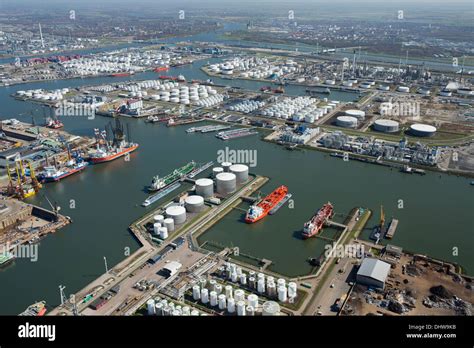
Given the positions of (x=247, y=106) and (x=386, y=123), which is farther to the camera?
(x=247, y=106)

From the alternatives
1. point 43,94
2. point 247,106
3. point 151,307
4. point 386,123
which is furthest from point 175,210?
point 43,94

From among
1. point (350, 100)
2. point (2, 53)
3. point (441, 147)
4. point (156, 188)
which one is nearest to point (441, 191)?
point (441, 147)

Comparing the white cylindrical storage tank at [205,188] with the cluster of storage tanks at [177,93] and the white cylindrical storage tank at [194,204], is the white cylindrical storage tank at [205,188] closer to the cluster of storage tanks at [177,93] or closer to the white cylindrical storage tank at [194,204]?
the white cylindrical storage tank at [194,204]

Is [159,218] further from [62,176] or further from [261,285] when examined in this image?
[62,176]

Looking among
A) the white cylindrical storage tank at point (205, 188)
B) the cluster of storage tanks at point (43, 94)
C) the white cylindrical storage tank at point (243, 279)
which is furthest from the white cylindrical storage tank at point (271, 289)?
the cluster of storage tanks at point (43, 94)

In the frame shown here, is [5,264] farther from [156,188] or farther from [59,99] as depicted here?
[59,99]

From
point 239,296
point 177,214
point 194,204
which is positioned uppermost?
point 194,204
